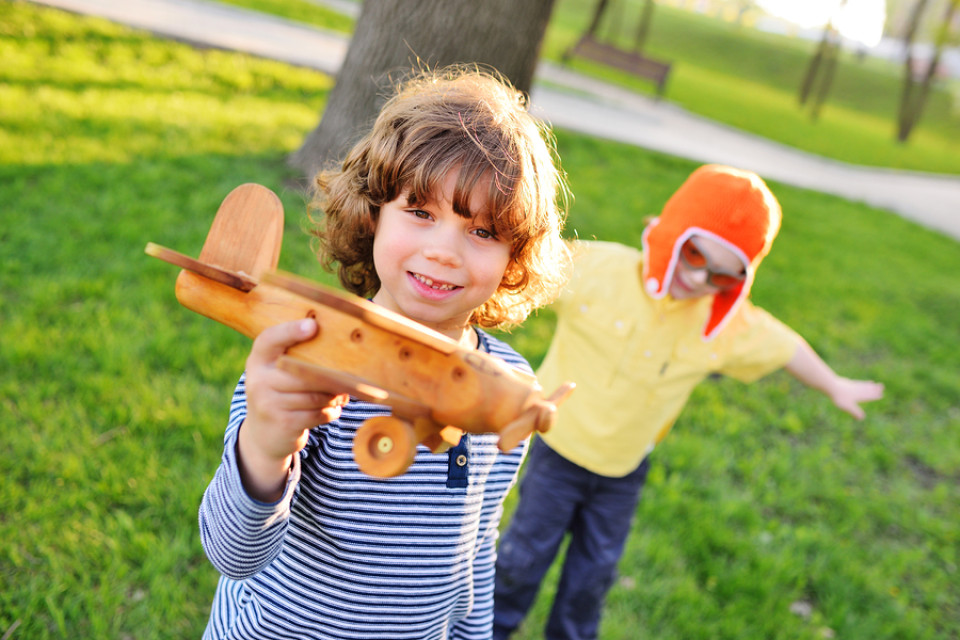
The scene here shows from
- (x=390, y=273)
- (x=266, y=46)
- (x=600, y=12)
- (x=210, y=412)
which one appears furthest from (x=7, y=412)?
(x=600, y=12)

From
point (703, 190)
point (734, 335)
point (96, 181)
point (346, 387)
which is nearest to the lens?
point (346, 387)

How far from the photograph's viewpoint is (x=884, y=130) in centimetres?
2789

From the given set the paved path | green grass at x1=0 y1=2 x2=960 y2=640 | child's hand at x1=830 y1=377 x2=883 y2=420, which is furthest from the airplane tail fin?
the paved path

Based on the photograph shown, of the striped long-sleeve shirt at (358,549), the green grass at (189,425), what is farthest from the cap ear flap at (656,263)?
the striped long-sleeve shirt at (358,549)

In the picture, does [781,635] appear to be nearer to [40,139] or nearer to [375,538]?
[375,538]

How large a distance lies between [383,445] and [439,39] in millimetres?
2984

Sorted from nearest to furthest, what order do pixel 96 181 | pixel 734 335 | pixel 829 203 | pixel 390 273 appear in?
pixel 390 273 → pixel 734 335 → pixel 96 181 → pixel 829 203

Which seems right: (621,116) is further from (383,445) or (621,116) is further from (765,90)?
(765,90)

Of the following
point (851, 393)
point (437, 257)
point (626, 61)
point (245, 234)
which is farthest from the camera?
point (626, 61)

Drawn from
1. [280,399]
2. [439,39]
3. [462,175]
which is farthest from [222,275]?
[439,39]

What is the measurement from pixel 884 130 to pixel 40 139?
31707mm

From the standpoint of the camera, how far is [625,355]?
2381mm

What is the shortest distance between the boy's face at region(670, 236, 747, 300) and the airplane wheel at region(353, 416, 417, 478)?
1.58 m

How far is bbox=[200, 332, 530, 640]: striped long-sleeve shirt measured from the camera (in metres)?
1.25
